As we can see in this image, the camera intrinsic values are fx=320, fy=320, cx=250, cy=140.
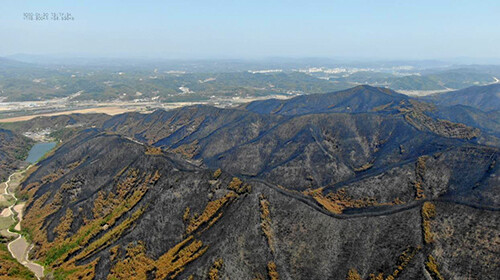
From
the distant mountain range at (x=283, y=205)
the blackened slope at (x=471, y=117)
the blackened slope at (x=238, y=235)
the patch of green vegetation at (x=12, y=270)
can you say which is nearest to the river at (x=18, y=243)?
the distant mountain range at (x=283, y=205)

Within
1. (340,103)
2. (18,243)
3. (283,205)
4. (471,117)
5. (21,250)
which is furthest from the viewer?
(340,103)

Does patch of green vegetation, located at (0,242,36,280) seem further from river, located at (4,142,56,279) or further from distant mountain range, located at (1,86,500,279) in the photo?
distant mountain range, located at (1,86,500,279)

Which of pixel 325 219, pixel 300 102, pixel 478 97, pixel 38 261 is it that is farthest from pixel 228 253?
pixel 478 97

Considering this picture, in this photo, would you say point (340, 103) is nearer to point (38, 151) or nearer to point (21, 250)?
point (38, 151)

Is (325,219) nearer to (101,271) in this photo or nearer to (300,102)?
(101,271)

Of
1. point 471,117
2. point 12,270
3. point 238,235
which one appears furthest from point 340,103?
point 12,270
